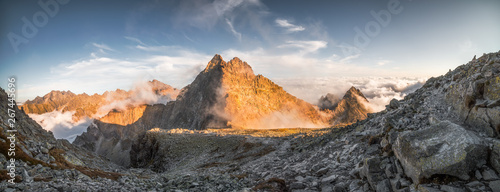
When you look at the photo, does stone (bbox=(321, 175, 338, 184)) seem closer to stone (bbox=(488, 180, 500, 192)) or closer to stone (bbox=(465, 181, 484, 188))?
stone (bbox=(465, 181, 484, 188))

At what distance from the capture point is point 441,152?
10031 mm

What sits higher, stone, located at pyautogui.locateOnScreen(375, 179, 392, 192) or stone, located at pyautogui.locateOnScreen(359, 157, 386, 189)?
stone, located at pyautogui.locateOnScreen(359, 157, 386, 189)

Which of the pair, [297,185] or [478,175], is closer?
[478,175]

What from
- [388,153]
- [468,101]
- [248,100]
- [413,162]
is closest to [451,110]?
[468,101]

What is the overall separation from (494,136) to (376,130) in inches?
438

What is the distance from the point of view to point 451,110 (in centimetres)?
1446

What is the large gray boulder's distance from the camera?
9.45 metres

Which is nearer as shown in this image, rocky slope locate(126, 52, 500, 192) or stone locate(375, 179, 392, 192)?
rocky slope locate(126, 52, 500, 192)

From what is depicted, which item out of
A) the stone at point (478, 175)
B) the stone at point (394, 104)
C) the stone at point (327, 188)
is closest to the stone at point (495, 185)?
the stone at point (478, 175)

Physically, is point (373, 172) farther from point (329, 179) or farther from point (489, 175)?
point (489, 175)

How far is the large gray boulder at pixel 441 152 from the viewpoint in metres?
9.45

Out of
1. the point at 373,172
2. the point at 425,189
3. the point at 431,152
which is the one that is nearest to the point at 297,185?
the point at 373,172

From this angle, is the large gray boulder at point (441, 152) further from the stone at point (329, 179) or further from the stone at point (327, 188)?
the stone at point (329, 179)

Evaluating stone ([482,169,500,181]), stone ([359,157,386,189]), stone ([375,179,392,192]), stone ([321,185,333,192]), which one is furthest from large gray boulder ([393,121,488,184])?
stone ([321,185,333,192])
